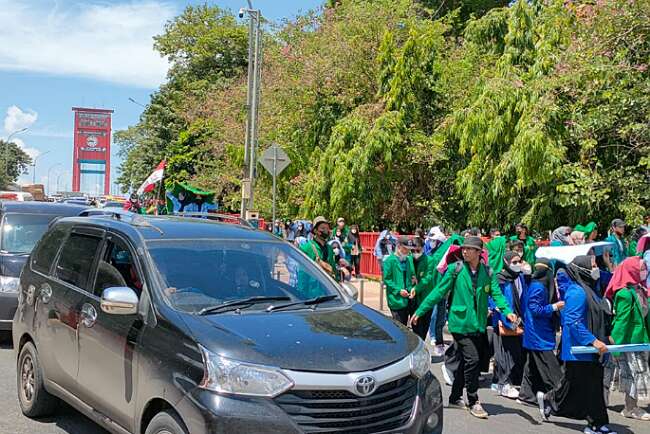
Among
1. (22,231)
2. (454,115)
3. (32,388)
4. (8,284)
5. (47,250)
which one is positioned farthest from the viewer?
(454,115)

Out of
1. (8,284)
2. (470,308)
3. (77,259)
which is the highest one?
(77,259)

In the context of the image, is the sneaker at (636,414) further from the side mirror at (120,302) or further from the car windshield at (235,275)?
the side mirror at (120,302)

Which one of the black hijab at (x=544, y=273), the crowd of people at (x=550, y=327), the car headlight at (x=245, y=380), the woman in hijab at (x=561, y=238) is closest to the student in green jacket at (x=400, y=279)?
the crowd of people at (x=550, y=327)

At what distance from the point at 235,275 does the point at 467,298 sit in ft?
9.07

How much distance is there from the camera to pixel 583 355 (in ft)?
21.5

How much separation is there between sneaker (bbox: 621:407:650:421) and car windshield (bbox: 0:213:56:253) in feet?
25.4

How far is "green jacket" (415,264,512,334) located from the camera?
22.7 feet

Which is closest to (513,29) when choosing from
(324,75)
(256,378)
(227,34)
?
(324,75)

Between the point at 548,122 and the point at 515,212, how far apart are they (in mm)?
2839

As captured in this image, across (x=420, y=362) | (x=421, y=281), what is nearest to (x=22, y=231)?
(x=421, y=281)

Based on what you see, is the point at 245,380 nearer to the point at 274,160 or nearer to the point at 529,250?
the point at 529,250

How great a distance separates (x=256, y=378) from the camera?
3.93 m

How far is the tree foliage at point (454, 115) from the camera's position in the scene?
47.3 feet

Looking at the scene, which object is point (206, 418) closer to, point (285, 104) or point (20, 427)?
point (20, 427)
